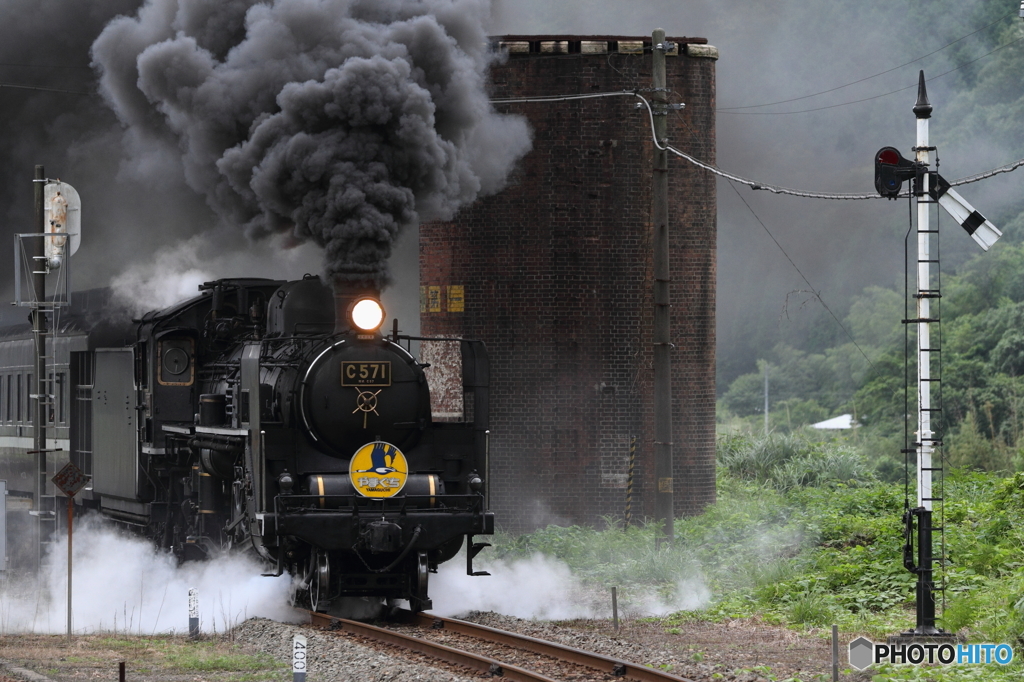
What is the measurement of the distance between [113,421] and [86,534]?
194 cm

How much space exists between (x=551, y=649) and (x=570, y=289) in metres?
9.28

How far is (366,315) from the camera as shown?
11438 millimetres

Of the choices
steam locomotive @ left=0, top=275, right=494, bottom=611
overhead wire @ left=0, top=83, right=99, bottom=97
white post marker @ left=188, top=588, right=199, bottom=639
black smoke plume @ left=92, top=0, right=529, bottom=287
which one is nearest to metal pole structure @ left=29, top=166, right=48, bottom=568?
steam locomotive @ left=0, top=275, right=494, bottom=611

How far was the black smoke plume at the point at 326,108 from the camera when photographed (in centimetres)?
1241

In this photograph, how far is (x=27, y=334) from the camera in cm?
1828

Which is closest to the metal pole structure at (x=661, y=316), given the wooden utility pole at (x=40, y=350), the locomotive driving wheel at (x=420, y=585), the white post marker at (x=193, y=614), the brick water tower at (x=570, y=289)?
the brick water tower at (x=570, y=289)

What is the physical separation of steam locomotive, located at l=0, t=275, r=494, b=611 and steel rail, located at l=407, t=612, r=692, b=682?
0.36 m

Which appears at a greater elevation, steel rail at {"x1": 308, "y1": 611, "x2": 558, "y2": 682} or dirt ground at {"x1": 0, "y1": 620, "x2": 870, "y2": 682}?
steel rail at {"x1": 308, "y1": 611, "x2": 558, "y2": 682}

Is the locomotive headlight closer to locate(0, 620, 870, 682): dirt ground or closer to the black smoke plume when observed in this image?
the black smoke plume

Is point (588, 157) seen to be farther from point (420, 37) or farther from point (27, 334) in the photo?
point (27, 334)

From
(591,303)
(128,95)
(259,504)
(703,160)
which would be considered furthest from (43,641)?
(703,160)

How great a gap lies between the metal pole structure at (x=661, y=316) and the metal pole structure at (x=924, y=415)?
4.93 metres

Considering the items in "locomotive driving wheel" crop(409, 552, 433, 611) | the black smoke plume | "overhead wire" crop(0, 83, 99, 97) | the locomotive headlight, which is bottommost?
"locomotive driving wheel" crop(409, 552, 433, 611)

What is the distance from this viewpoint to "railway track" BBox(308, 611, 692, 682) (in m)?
9.05
